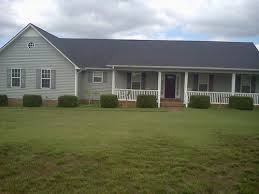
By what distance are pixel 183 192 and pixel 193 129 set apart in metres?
6.33

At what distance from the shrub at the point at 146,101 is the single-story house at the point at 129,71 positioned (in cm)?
94

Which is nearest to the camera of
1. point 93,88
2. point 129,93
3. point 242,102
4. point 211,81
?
point 242,102

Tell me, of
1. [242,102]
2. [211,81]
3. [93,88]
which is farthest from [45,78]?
[242,102]

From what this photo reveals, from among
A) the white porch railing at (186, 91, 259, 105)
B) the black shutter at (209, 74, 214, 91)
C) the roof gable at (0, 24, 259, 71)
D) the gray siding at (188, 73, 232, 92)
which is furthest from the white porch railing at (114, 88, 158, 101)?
the black shutter at (209, 74, 214, 91)

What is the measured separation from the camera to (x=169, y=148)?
8.30m

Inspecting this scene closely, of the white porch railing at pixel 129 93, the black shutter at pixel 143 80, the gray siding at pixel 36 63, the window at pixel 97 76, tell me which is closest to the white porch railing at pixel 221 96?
the white porch railing at pixel 129 93

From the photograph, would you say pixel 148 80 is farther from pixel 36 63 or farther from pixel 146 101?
pixel 36 63

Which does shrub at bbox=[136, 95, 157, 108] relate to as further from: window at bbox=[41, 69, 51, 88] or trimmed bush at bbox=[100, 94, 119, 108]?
window at bbox=[41, 69, 51, 88]

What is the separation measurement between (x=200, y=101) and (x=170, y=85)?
13.6 ft

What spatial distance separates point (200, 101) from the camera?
21172 millimetres

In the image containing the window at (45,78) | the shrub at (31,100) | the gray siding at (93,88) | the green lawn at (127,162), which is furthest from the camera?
the gray siding at (93,88)

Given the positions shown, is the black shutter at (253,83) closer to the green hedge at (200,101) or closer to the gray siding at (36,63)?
the green hedge at (200,101)

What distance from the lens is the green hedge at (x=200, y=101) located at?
834 inches

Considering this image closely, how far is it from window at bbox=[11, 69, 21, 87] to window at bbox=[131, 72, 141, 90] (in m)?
8.47
